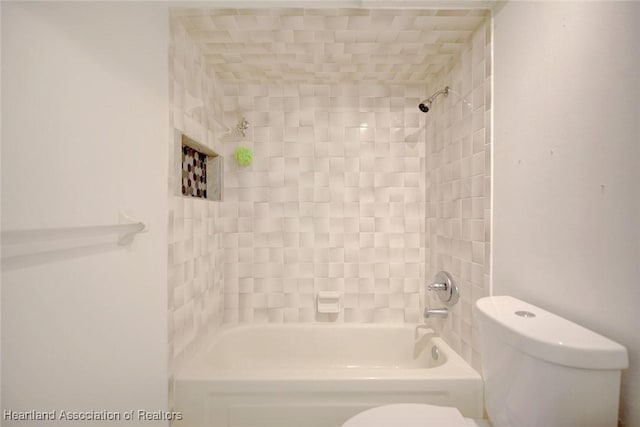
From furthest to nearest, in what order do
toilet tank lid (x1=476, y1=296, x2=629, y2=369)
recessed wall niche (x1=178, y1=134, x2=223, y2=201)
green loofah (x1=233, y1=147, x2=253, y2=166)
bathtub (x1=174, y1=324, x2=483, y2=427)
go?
green loofah (x1=233, y1=147, x2=253, y2=166)
recessed wall niche (x1=178, y1=134, x2=223, y2=201)
bathtub (x1=174, y1=324, x2=483, y2=427)
toilet tank lid (x1=476, y1=296, x2=629, y2=369)

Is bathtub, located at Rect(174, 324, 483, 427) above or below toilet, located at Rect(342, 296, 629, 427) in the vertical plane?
below

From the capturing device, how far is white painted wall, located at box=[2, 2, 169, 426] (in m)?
0.94

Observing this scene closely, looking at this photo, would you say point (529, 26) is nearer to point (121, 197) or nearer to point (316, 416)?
point (121, 197)

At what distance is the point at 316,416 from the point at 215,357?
2.31 feet

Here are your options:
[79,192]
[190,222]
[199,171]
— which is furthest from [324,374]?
[199,171]

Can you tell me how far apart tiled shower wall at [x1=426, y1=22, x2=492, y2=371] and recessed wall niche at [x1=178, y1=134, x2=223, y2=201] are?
4.33ft

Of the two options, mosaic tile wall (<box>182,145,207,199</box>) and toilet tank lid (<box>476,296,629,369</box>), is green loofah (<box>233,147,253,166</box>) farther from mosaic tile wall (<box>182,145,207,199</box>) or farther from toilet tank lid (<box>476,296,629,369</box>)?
toilet tank lid (<box>476,296,629,369</box>)

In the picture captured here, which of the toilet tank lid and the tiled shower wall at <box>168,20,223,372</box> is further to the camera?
the tiled shower wall at <box>168,20,223,372</box>

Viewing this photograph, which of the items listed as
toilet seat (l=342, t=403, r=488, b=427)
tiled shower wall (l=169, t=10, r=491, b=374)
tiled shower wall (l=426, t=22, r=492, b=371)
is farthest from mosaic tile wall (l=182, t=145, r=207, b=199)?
tiled shower wall (l=426, t=22, r=492, b=371)

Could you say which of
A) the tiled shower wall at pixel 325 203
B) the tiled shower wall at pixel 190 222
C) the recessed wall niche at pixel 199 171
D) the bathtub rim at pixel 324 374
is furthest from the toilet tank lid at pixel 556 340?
the recessed wall niche at pixel 199 171

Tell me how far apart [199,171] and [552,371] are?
1705 mm

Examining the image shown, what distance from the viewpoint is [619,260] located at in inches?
28.6

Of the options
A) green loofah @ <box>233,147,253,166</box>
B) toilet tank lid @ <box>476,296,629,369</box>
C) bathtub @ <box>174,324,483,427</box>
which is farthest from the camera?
green loofah @ <box>233,147,253,166</box>

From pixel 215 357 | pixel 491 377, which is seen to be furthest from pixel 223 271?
pixel 491 377
